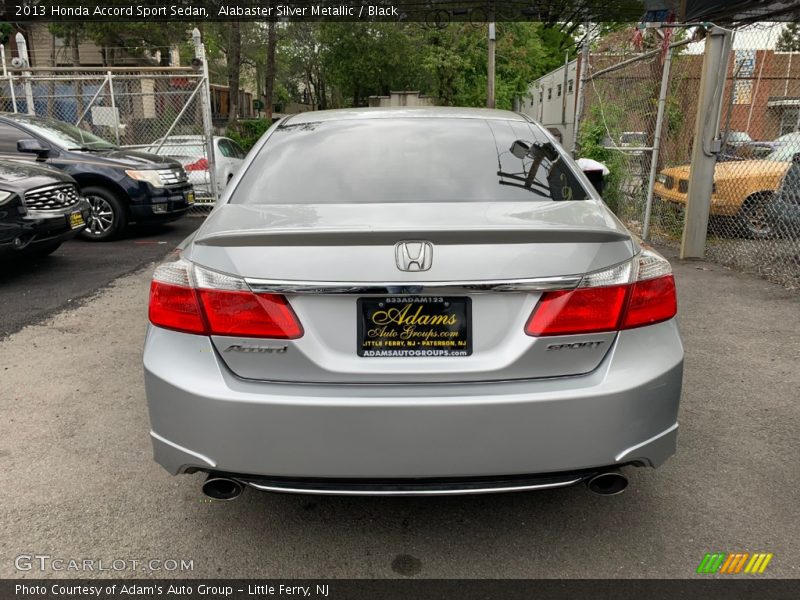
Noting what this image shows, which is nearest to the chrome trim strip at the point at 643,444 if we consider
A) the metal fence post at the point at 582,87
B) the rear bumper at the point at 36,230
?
the rear bumper at the point at 36,230

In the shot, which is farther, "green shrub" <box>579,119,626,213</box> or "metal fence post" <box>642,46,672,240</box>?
"green shrub" <box>579,119,626,213</box>

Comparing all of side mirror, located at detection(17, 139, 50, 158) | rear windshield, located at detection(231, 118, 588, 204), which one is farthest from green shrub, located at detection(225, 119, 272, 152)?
rear windshield, located at detection(231, 118, 588, 204)

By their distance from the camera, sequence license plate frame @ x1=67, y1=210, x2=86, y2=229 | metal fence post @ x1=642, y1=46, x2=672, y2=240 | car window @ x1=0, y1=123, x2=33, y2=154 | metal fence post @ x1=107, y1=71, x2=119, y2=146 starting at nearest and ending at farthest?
license plate frame @ x1=67, y1=210, x2=86, y2=229, metal fence post @ x1=642, y1=46, x2=672, y2=240, car window @ x1=0, y1=123, x2=33, y2=154, metal fence post @ x1=107, y1=71, x2=119, y2=146

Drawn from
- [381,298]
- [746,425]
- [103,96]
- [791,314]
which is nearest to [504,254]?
[381,298]

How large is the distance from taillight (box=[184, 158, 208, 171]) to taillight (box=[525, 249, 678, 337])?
10.7 m

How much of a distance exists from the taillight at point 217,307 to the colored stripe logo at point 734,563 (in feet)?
5.72

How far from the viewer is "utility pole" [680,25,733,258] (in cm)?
676

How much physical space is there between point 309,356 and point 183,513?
1.17 meters

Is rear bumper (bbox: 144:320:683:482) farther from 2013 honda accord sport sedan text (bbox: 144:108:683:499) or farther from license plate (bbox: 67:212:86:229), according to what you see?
license plate (bbox: 67:212:86:229)

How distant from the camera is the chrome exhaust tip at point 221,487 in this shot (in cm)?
223

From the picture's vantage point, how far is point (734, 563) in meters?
2.42

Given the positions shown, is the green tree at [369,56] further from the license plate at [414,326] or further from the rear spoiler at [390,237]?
the license plate at [414,326]

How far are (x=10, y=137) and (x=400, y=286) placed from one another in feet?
29.6

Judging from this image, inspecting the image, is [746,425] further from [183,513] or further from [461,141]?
[183,513]
